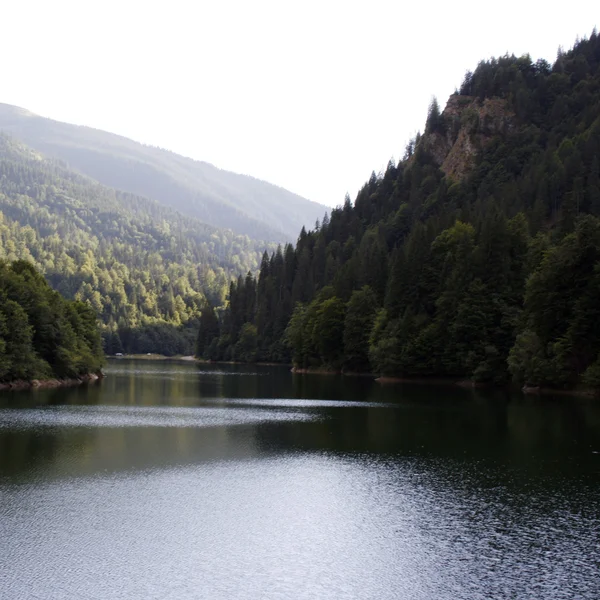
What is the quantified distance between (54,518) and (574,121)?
193539mm

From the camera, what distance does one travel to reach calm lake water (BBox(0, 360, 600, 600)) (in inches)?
899

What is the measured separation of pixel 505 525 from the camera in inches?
1158

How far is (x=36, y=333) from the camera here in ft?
350

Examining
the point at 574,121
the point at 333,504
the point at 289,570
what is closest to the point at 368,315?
the point at 574,121

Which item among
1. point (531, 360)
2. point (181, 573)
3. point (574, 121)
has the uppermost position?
point (574, 121)

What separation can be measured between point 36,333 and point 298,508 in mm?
83232

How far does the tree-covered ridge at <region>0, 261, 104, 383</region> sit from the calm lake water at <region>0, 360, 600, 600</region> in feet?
113

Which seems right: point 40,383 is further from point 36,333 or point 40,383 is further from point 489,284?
point 489,284

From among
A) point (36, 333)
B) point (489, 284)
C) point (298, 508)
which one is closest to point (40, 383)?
point (36, 333)

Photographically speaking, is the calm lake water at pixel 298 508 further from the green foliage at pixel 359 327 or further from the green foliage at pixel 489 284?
the green foliage at pixel 359 327

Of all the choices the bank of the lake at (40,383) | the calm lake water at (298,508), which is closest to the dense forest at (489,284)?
the calm lake water at (298,508)

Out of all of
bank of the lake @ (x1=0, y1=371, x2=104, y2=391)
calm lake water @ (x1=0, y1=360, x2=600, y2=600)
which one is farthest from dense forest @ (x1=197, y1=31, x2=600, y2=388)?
bank of the lake @ (x1=0, y1=371, x2=104, y2=391)

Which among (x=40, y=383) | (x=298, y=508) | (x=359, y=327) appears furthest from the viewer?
(x=359, y=327)

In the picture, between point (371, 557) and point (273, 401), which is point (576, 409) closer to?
point (273, 401)
